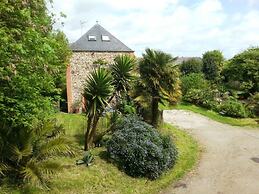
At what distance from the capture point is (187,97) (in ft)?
100

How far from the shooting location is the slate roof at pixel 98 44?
935 inches

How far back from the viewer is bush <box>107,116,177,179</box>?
13.2 metres

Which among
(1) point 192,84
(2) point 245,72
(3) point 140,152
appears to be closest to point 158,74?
(3) point 140,152

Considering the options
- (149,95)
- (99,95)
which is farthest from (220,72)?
(99,95)

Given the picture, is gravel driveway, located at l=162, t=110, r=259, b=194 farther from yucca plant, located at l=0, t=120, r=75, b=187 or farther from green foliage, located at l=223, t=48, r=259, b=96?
green foliage, located at l=223, t=48, r=259, b=96

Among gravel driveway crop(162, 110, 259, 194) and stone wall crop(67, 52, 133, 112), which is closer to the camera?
gravel driveway crop(162, 110, 259, 194)

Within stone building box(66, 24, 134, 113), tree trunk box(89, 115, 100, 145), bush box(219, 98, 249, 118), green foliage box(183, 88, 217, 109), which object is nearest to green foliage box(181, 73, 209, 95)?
green foliage box(183, 88, 217, 109)

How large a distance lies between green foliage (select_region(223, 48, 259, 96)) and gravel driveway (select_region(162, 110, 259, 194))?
9.14 m

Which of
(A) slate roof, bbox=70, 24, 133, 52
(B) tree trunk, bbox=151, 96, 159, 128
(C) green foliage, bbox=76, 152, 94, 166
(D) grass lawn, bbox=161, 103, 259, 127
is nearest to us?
(C) green foliage, bbox=76, 152, 94, 166

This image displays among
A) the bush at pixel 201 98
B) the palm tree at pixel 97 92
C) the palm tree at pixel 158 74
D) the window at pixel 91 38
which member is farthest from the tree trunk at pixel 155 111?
the bush at pixel 201 98

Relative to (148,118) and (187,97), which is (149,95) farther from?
(187,97)

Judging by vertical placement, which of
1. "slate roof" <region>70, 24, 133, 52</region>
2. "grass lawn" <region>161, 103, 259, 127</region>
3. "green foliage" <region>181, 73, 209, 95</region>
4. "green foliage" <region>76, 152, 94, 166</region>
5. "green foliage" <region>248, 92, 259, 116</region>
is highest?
"slate roof" <region>70, 24, 133, 52</region>

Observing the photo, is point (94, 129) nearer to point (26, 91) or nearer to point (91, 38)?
point (26, 91)

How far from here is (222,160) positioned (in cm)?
1558
